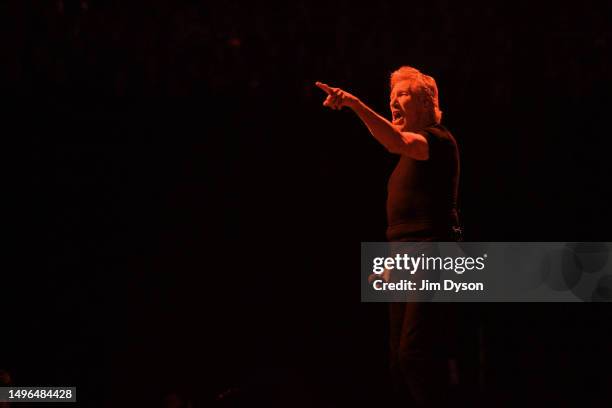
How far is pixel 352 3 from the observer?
4051mm

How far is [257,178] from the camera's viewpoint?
3.92 m

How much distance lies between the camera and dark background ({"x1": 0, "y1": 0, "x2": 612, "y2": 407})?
12.2 ft

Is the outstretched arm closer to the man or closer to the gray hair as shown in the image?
the man

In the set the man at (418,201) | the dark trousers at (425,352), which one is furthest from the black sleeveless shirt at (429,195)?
the dark trousers at (425,352)

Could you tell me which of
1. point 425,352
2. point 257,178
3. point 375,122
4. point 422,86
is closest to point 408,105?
point 422,86

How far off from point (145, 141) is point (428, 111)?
196cm

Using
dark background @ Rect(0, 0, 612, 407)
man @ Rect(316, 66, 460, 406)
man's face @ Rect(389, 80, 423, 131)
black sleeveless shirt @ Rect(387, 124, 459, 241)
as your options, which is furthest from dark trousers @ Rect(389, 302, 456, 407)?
dark background @ Rect(0, 0, 612, 407)

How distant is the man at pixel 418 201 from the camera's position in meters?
2.12

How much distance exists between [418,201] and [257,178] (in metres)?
1.79

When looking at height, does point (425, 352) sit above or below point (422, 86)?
below

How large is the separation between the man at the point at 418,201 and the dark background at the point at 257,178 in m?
1.50

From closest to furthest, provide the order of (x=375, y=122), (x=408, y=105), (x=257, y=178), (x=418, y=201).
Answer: (x=375, y=122), (x=418, y=201), (x=408, y=105), (x=257, y=178)

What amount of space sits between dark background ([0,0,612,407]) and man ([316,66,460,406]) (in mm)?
1500

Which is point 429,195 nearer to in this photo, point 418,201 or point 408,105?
point 418,201
